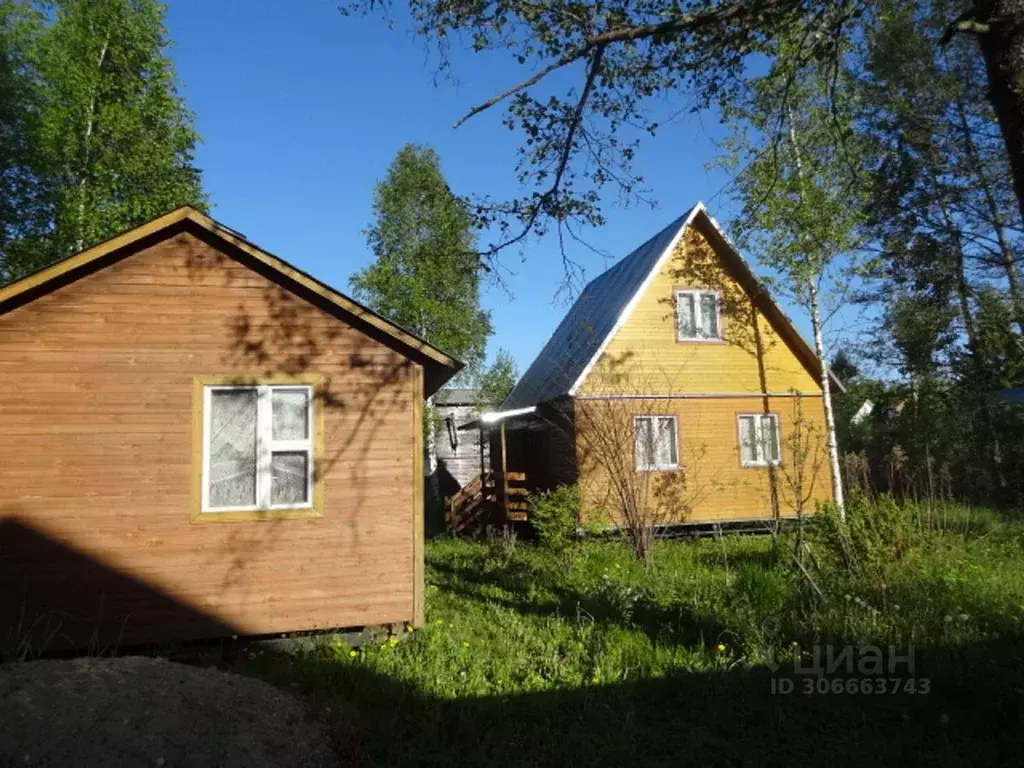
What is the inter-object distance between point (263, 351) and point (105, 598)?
3.34 m

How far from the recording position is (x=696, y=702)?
6207 mm

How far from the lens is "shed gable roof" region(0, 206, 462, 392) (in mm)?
7879

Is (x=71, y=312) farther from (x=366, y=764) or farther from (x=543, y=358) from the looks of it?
(x=543, y=358)

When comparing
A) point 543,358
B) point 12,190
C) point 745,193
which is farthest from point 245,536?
point 12,190

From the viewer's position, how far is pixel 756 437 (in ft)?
59.2

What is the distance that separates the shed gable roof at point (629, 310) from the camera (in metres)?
17.4

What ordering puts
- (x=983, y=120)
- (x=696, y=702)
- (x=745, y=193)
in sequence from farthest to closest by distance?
1. (x=983, y=120)
2. (x=745, y=193)
3. (x=696, y=702)

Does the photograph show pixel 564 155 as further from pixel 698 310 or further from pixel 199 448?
pixel 698 310

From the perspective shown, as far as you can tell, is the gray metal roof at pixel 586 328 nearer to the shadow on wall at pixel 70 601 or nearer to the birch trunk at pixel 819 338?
the birch trunk at pixel 819 338

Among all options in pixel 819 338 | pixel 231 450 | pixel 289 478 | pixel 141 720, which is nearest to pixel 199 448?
pixel 231 450

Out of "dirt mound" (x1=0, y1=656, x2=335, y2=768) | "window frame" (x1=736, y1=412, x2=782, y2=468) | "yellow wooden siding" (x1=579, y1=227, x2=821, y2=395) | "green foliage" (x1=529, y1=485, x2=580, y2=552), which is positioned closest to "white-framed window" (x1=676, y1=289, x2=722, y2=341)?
"yellow wooden siding" (x1=579, y1=227, x2=821, y2=395)

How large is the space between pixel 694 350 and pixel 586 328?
119 inches

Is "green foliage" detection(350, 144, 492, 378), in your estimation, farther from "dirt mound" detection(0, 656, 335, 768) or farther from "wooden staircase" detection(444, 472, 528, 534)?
"dirt mound" detection(0, 656, 335, 768)

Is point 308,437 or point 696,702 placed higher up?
point 308,437
